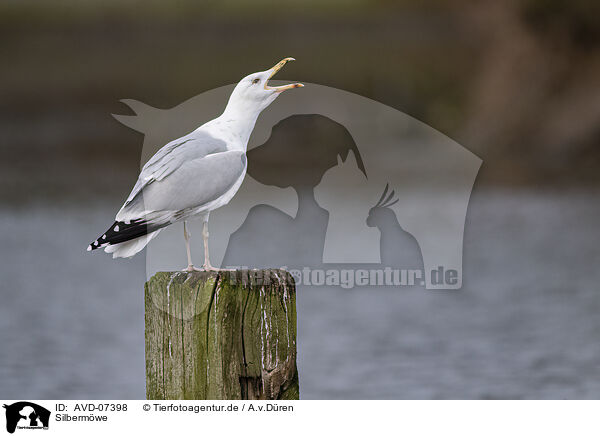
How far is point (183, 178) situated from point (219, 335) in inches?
31.0

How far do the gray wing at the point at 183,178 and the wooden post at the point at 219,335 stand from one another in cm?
44

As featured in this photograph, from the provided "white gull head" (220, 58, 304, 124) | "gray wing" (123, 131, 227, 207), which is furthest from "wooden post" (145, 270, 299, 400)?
"white gull head" (220, 58, 304, 124)

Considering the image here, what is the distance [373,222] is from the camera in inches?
155

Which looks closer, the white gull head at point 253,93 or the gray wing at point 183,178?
the gray wing at point 183,178

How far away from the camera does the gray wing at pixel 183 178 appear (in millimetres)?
2727

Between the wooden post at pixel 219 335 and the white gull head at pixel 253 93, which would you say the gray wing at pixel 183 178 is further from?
the wooden post at pixel 219 335

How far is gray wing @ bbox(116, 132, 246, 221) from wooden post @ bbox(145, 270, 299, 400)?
1.43 ft

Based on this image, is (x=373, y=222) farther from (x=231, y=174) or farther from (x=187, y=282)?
(x=187, y=282)

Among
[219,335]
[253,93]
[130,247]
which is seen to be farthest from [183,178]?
[219,335]

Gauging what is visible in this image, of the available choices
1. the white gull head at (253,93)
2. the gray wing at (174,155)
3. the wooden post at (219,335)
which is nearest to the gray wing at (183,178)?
the gray wing at (174,155)

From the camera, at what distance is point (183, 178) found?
9.16 feet
